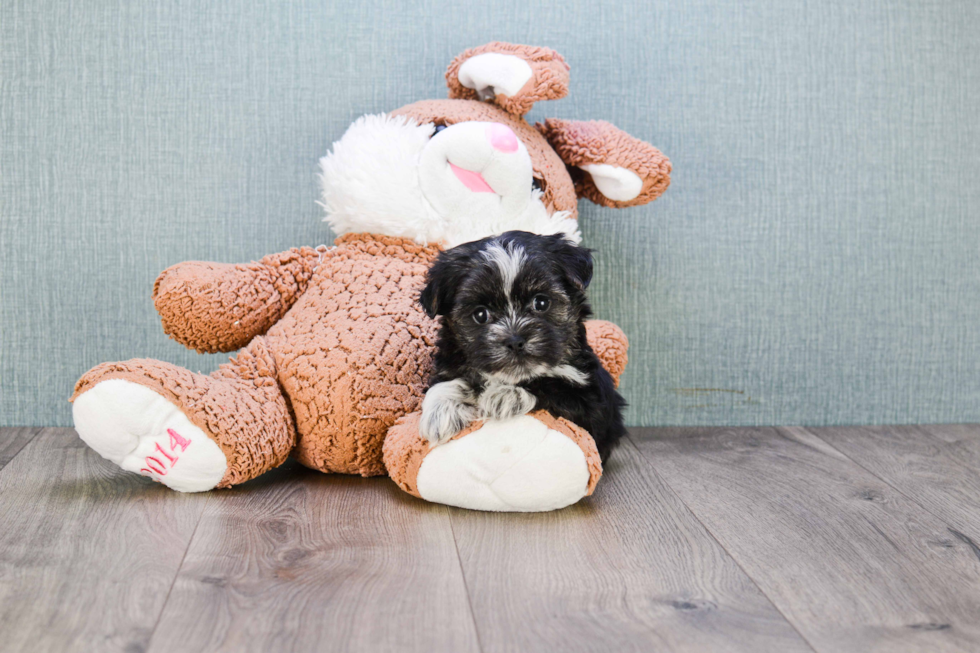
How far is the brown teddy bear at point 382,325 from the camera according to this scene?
1.63 m

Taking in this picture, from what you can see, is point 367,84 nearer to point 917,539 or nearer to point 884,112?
point 884,112

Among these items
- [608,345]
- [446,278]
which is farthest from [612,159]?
[446,278]

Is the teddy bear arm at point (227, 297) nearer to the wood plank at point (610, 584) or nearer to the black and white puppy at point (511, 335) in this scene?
the black and white puppy at point (511, 335)

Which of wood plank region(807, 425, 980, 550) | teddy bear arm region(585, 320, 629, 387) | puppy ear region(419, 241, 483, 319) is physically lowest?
wood plank region(807, 425, 980, 550)

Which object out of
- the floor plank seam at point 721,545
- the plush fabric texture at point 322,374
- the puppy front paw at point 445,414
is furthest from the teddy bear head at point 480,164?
the floor plank seam at point 721,545

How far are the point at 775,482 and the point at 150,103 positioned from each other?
6.41 ft

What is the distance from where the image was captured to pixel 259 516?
1640mm

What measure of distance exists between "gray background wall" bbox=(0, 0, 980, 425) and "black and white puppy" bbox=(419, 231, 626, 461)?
82cm

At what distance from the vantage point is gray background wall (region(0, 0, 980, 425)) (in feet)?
7.66

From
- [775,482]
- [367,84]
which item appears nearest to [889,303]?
[775,482]

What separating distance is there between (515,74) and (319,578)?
1.27 m

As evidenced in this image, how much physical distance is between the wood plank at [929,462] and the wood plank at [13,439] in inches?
84.1

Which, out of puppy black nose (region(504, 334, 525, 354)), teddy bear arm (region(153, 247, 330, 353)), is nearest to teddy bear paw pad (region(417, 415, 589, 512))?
puppy black nose (region(504, 334, 525, 354))

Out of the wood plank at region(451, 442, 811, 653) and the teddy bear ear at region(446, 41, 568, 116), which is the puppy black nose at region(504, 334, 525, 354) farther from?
the teddy bear ear at region(446, 41, 568, 116)
